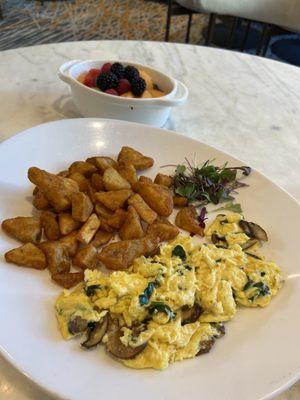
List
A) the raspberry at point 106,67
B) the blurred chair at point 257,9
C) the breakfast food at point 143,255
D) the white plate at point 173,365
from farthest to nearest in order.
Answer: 1. the blurred chair at point 257,9
2. the raspberry at point 106,67
3. the breakfast food at point 143,255
4. the white plate at point 173,365

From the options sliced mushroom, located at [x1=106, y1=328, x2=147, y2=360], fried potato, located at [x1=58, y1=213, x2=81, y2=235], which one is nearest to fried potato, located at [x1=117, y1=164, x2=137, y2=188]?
fried potato, located at [x1=58, y1=213, x2=81, y2=235]

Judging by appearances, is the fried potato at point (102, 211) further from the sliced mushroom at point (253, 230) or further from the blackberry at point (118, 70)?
the blackberry at point (118, 70)

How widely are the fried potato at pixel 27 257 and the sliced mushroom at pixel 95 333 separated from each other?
21 centimetres

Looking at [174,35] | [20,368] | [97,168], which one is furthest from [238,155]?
[174,35]

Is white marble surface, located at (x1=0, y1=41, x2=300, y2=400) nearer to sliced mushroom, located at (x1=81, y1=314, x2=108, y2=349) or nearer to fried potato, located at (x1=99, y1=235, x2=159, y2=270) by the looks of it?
fried potato, located at (x1=99, y1=235, x2=159, y2=270)

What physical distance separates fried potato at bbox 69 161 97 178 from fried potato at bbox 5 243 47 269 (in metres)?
0.34

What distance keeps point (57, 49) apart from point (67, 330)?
1.68 m

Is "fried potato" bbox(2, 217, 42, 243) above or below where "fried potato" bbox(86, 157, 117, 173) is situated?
below

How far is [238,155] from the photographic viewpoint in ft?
5.47

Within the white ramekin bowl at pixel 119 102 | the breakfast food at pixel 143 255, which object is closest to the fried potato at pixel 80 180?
the breakfast food at pixel 143 255

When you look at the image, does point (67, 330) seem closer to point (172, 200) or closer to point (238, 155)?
point (172, 200)

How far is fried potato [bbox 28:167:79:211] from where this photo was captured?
45.8 inches

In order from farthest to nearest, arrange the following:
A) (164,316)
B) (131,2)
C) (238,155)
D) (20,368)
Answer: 1. (131,2)
2. (238,155)
3. (164,316)
4. (20,368)

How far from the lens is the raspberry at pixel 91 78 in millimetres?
1588
